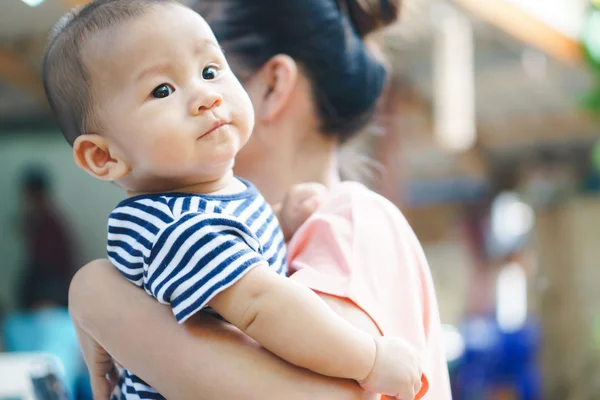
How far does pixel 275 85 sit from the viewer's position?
1.40m

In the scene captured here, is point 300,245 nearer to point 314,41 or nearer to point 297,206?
point 297,206

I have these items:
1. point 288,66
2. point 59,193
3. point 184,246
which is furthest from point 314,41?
point 59,193

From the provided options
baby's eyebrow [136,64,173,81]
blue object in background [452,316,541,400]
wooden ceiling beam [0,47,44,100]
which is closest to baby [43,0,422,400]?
baby's eyebrow [136,64,173,81]

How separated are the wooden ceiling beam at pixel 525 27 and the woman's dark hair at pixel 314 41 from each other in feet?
11.4

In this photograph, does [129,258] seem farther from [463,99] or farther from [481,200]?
[481,200]

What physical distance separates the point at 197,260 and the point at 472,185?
42.8 feet

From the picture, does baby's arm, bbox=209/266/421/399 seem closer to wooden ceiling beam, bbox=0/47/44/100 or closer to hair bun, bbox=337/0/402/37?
hair bun, bbox=337/0/402/37

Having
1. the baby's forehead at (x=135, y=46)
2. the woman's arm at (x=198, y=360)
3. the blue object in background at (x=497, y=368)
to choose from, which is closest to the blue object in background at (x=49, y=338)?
the woman's arm at (x=198, y=360)

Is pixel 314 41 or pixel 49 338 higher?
pixel 314 41

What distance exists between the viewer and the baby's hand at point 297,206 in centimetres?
126

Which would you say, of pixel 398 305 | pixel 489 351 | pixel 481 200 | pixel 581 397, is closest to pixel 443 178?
pixel 481 200

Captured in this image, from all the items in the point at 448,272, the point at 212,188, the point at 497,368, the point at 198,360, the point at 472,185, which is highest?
the point at 212,188

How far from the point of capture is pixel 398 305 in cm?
113

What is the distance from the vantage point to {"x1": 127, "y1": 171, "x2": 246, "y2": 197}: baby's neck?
3.42 feet
